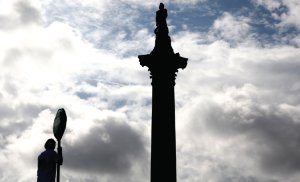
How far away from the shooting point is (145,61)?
18281 mm

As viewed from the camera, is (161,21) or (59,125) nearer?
(59,125)

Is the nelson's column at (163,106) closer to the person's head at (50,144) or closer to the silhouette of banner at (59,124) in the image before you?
the silhouette of banner at (59,124)

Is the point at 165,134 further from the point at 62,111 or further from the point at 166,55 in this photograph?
the point at 62,111

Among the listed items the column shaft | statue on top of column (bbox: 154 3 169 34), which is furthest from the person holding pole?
statue on top of column (bbox: 154 3 169 34)

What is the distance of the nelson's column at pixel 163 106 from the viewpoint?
17000mm

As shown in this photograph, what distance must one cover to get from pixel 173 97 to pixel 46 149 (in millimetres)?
8774

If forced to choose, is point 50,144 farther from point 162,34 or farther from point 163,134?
point 162,34

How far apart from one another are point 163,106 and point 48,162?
27.3 ft

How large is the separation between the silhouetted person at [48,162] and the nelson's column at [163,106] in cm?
745

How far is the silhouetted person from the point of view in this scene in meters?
9.85

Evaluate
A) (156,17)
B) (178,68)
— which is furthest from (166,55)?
(156,17)

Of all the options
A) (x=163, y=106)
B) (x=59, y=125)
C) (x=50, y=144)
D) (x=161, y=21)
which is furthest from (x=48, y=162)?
(x=161, y=21)

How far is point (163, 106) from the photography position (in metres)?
17.7

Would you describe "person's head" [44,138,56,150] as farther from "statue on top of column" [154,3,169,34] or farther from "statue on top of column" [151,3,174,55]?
"statue on top of column" [154,3,169,34]
